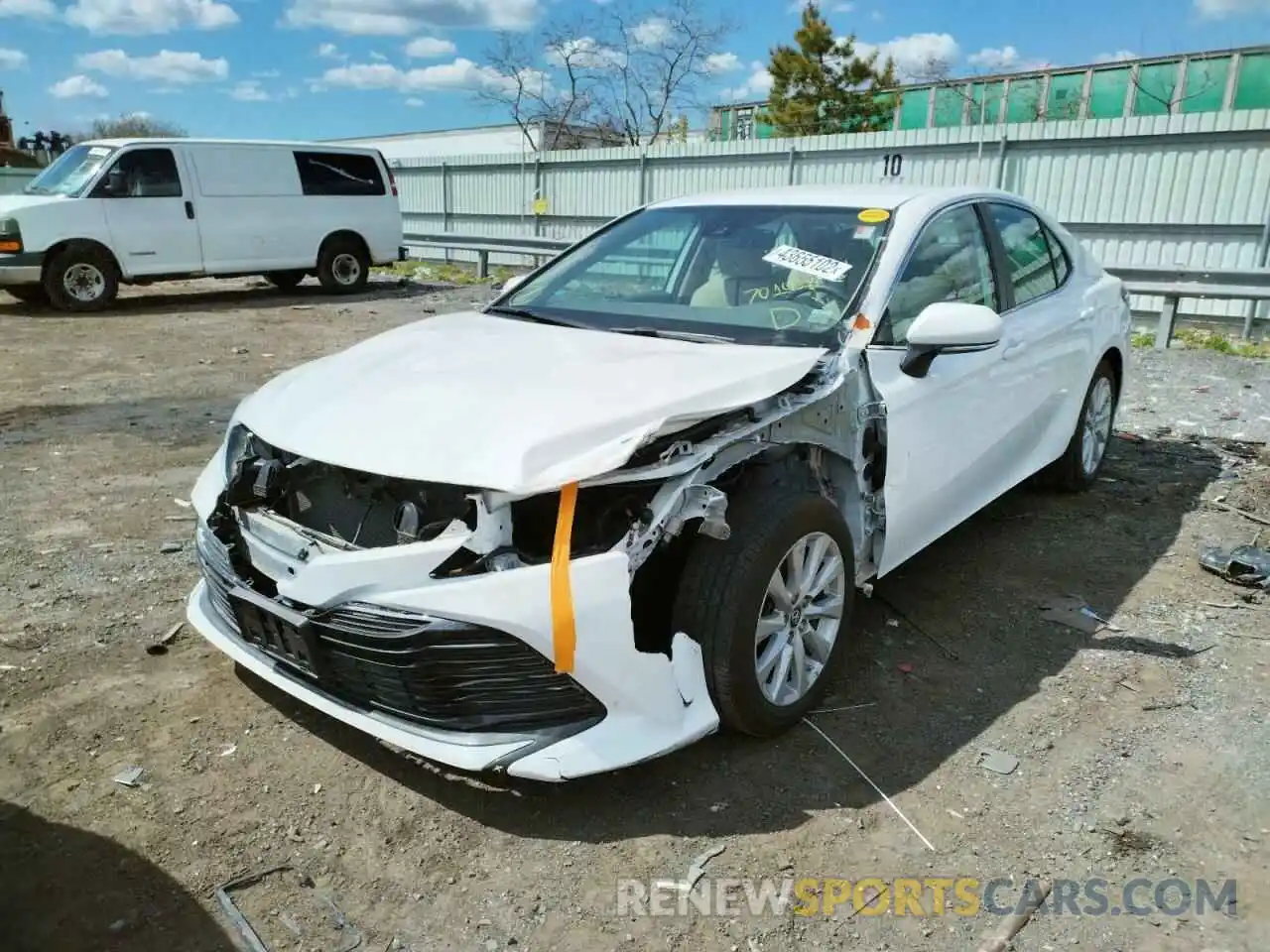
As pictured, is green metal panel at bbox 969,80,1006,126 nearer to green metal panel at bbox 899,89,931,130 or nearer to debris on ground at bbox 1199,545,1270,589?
green metal panel at bbox 899,89,931,130

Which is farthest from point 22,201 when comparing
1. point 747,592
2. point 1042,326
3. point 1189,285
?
point 1189,285

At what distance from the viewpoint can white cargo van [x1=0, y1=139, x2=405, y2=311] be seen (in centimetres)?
1095

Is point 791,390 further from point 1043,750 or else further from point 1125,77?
point 1125,77

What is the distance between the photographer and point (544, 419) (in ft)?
8.19

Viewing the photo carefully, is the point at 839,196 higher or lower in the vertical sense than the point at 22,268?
higher

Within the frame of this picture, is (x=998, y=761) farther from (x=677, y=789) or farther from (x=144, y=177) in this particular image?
(x=144, y=177)

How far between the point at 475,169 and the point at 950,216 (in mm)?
18273

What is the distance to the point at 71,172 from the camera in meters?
11.3

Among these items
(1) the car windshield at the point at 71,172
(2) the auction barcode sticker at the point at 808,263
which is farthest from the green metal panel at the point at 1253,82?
(2) the auction barcode sticker at the point at 808,263

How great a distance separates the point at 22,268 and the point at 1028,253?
35.8 feet

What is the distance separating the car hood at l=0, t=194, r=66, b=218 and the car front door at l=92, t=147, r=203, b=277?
0.45 meters

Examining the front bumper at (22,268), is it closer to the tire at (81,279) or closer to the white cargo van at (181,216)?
the white cargo van at (181,216)

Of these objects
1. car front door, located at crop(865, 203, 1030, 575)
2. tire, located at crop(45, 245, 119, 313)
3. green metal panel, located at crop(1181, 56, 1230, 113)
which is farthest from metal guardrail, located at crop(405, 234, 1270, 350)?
green metal panel, located at crop(1181, 56, 1230, 113)

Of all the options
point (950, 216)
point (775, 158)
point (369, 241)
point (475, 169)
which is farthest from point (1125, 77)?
point (950, 216)
